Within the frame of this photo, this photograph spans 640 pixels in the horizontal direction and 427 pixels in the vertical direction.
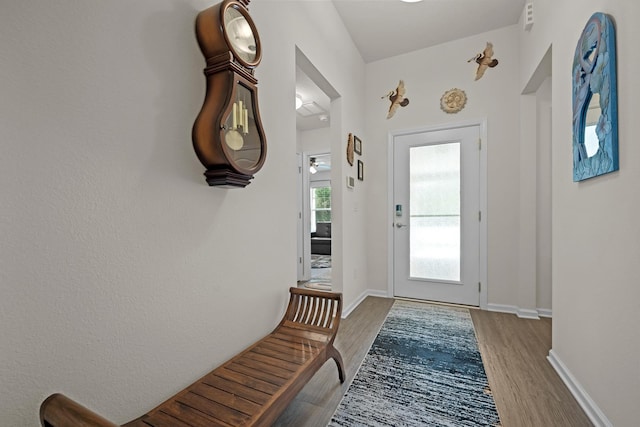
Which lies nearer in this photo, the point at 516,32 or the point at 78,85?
the point at 78,85

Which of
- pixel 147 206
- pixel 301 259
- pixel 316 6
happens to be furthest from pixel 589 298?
pixel 301 259

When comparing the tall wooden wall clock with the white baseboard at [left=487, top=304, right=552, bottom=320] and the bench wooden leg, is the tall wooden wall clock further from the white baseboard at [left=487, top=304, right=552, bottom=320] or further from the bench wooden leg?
the white baseboard at [left=487, top=304, right=552, bottom=320]

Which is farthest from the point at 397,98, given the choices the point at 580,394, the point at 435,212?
the point at 580,394

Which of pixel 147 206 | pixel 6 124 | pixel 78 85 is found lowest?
pixel 147 206

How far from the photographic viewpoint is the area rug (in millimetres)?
1363

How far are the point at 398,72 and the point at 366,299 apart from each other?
2.77m

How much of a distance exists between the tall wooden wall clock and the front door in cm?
244

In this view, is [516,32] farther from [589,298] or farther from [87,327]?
[87,327]

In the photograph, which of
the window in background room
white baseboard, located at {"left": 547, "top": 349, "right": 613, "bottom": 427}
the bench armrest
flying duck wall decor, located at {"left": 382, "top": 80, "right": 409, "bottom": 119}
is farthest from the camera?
the window in background room

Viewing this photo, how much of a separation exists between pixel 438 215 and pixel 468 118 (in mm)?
1102

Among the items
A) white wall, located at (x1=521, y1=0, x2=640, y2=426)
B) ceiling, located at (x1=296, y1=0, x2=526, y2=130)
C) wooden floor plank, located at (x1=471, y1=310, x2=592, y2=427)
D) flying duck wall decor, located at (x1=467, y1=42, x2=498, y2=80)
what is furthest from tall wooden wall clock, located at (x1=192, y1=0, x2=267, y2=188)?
flying duck wall decor, located at (x1=467, y1=42, x2=498, y2=80)

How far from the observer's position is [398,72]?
3.30 meters

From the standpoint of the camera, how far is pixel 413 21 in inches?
107

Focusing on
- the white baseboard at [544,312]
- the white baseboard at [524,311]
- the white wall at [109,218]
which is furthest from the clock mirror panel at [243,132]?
the white baseboard at [544,312]
